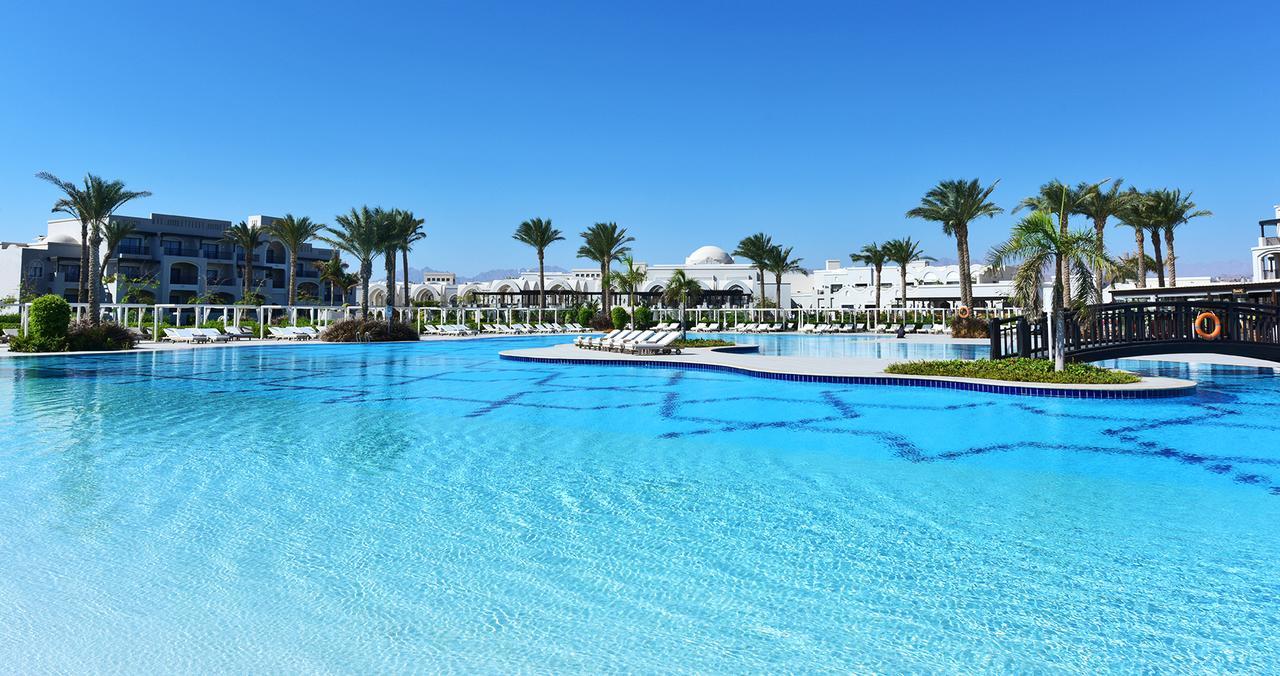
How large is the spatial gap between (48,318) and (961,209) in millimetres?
29861

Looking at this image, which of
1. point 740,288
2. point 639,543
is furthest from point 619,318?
point 639,543

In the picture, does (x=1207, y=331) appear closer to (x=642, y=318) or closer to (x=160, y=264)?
(x=642, y=318)

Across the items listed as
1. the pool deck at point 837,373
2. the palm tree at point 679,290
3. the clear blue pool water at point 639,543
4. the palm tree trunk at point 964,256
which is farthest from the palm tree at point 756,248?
the clear blue pool water at point 639,543

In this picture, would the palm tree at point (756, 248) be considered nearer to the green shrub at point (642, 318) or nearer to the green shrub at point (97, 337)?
the green shrub at point (642, 318)

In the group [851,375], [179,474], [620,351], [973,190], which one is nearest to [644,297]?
[973,190]

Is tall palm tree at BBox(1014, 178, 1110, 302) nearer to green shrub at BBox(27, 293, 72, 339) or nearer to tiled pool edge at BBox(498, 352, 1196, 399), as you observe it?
tiled pool edge at BBox(498, 352, 1196, 399)

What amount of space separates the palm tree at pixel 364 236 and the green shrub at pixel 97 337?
37.6ft

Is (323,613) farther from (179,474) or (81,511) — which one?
(179,474)

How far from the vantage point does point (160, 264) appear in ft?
165

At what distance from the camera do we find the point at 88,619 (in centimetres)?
347

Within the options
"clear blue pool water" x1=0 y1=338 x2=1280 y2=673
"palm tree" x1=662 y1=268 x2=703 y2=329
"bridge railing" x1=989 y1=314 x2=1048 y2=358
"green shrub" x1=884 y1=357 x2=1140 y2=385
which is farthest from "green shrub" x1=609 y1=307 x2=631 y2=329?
"clear blue pool water" x1=0 y1=338 x2=1280 y2=673

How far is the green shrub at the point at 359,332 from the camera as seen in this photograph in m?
28.1

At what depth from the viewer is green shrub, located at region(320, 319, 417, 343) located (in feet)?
92.2

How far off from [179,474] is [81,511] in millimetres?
1146
